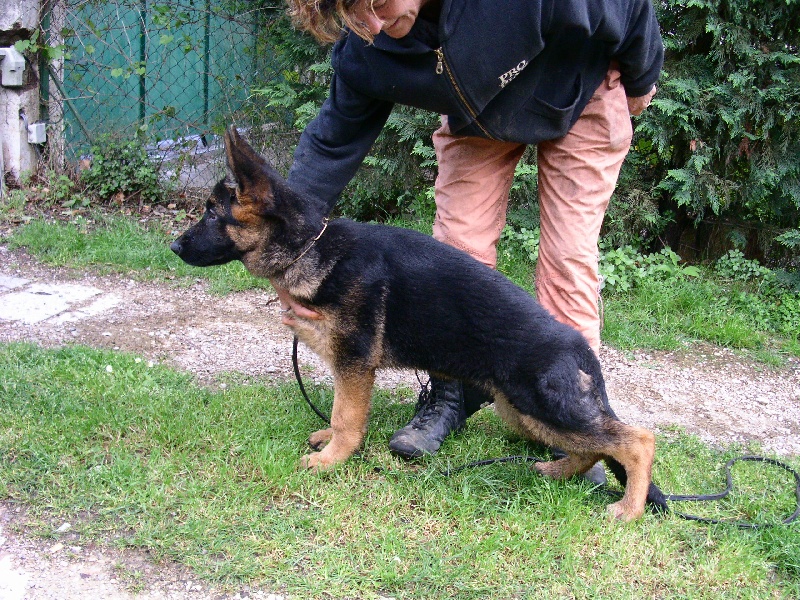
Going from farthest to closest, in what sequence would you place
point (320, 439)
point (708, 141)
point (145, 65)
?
point (145, 65) < point (708, 141) < point (320, 439)

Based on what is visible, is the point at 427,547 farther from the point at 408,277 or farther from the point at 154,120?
the point at 154,120

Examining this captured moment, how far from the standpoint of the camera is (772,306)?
259 inches

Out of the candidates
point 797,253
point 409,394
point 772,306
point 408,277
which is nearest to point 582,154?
point 408,277

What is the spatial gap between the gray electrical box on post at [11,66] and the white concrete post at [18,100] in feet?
0.07

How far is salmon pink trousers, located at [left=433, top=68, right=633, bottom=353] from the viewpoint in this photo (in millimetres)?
3793

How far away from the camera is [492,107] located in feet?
11.7

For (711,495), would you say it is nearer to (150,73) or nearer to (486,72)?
(486,72)

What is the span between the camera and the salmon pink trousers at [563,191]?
3.79m

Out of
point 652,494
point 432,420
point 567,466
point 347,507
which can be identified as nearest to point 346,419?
point 347,507

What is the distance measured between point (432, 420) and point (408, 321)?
0.77 meters

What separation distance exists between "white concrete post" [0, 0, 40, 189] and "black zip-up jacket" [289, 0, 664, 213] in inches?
201

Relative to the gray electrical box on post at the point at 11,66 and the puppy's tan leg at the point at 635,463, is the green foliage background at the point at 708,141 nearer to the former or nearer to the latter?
the gray electrical box on post at the point at 11,66

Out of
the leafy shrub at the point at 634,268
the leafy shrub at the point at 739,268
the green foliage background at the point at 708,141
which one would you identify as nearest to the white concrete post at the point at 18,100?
the green foliage background at the point at 708,141

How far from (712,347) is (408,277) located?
139 inches
